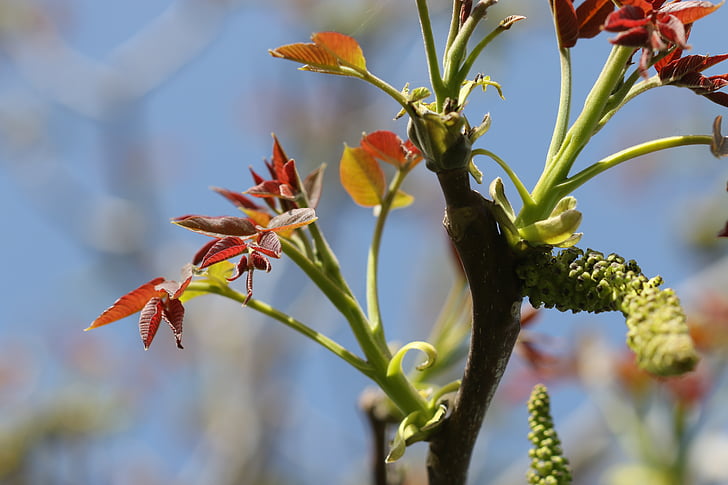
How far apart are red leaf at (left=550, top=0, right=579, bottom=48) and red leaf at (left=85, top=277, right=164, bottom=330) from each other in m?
0.57

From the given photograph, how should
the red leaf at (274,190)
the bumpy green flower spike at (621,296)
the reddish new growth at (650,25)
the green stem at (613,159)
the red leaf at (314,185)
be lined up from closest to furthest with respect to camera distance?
the bumpy green flower spike at (621,296), the reddish new growth at (650,25), the green stem at (613,159), the red leaf at (274,190), the red leaf at (314,185)

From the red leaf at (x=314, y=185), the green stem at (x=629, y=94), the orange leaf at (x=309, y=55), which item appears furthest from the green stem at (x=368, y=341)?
the green stem at (x=629, y=94)

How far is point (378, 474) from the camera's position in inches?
41.5

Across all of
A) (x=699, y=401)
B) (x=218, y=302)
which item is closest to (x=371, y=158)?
(x=699, y=401)

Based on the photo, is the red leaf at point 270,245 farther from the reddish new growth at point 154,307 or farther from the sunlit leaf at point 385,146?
the sunlit leaf at point 385,146

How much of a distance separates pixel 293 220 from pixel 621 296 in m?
0.39

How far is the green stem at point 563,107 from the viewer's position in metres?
0.83

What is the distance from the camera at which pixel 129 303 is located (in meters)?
0.86

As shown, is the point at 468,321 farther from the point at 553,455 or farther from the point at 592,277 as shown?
the point at 592,277

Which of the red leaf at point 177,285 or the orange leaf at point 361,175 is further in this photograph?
the orange leaf at point 361,175

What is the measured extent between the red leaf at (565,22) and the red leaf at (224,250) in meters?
0.45

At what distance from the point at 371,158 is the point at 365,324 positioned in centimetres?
28

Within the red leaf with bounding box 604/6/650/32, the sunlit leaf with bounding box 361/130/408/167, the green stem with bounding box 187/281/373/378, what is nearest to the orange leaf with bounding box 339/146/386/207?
the sunlit leaf with bounding box 361/130/408/167

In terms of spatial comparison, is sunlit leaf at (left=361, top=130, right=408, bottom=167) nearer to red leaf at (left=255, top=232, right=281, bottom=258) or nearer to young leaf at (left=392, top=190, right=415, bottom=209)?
young leaf at (left=392, top=190, right=415, bottom=209)
